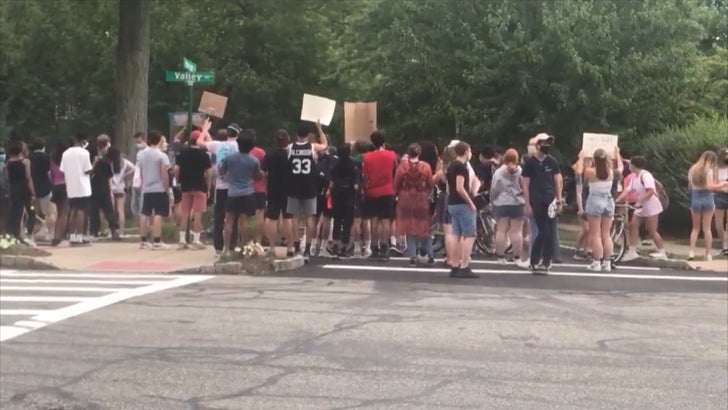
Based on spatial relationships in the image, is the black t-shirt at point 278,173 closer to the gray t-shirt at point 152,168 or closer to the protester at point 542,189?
the gray t-shirt at point 152,168

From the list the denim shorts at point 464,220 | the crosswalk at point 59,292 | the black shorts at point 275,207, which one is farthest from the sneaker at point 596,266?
the crosswalk at point 59,292

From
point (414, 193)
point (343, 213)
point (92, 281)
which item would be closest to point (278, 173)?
point (343, 213)

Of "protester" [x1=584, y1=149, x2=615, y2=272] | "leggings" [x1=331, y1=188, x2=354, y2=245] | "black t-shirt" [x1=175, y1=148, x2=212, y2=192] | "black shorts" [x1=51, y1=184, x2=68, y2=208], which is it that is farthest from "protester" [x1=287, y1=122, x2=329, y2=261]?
"black shorts" [x1=51, y1=184, x2=68, y2=208]

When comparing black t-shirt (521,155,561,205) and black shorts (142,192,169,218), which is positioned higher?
black t-shirt (521,155,561,205)

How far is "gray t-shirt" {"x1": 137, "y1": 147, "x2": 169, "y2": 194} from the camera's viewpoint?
15641 millimetres

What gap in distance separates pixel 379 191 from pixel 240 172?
2.30 m

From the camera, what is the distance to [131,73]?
20484 millimetres

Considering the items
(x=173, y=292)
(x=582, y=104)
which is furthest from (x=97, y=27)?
(x=173, y=292)

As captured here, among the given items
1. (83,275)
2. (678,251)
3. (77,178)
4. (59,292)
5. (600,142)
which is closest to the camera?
(59,292)

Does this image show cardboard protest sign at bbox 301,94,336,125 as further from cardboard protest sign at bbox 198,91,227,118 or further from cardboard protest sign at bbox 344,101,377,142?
cardboard protest sign at bbox 198,91,227,118

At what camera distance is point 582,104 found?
74.7 feet

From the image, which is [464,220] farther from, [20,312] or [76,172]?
[76,172]

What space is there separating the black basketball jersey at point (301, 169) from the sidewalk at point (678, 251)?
6273mm

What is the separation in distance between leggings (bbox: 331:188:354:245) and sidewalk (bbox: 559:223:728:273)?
17.4 feet
